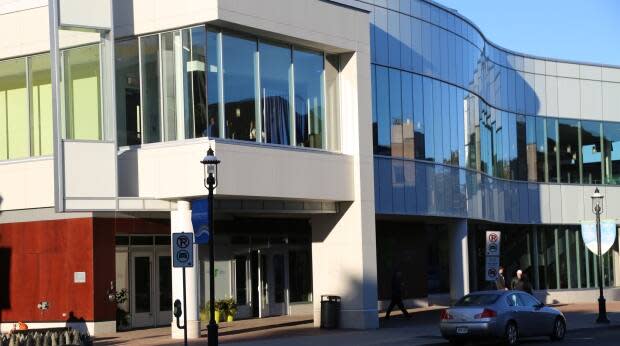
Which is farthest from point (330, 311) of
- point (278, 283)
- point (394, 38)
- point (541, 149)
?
point (541, 149)

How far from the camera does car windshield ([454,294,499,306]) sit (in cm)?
2622

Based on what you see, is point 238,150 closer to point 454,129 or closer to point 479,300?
point 479,300

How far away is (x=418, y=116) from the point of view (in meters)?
37.5

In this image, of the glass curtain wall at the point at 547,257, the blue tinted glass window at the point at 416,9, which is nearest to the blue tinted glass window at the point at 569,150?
the glass curtain wall at the point at 547,257

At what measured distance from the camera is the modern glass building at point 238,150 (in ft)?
90.5

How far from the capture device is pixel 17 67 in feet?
103

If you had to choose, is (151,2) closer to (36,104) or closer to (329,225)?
(36,104)

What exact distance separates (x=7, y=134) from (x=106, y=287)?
5728 millimetres

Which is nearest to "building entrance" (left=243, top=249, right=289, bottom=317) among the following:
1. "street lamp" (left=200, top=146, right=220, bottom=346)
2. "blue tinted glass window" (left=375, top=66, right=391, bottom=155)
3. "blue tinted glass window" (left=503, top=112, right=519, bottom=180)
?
"blue tinted glass window" (left=375, top=66, right=391, bottom=155)

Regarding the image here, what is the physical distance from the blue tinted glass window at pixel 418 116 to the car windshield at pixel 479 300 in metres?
10.9

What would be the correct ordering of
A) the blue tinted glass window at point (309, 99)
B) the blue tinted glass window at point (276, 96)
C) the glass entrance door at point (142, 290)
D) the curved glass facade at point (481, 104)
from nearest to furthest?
the blue tinted glass window at point (276, 96) < the blue tinted glass window at point (309, 99) < the glass entrance door at point (142, 290) < the curved glass facade at point (481, 104)

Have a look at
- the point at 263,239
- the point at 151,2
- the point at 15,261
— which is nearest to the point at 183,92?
the point at 151,2

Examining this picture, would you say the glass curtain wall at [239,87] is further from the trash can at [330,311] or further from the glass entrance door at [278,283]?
the glass entrance door at [278,283]

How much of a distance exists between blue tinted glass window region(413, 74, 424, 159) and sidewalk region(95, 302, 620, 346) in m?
5.97
